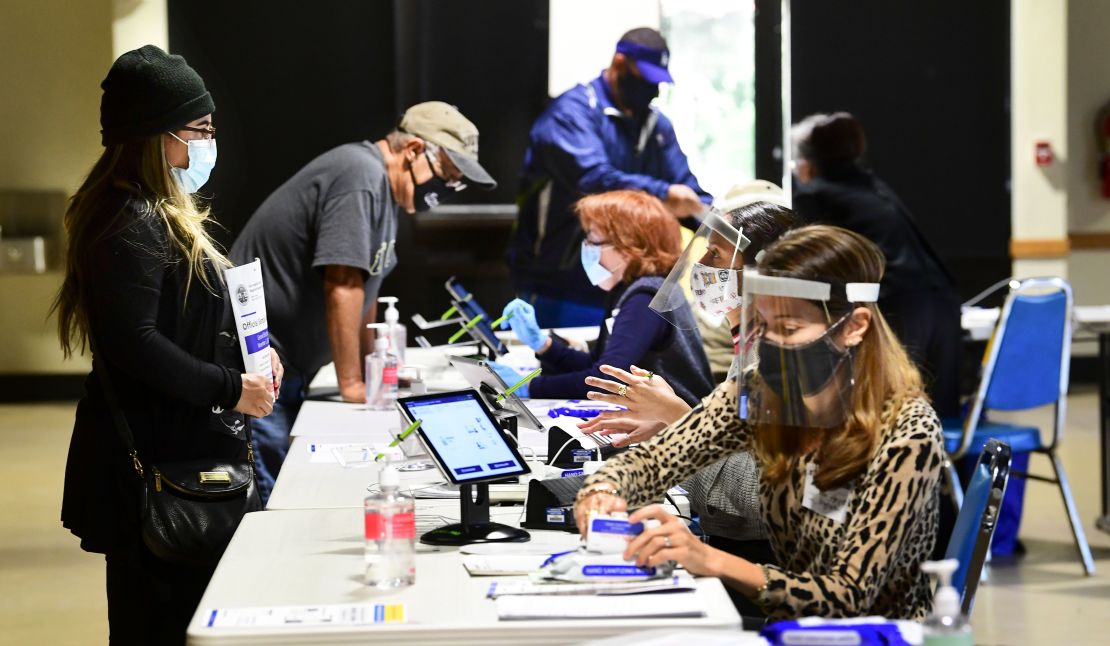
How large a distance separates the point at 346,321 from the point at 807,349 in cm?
227

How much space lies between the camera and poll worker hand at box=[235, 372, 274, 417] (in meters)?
2.82

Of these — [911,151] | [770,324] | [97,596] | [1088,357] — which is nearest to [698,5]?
[911,151]

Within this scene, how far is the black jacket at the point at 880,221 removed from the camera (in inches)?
204

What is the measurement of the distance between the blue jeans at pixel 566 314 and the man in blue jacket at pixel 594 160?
883mm

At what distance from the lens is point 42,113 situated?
358 inches

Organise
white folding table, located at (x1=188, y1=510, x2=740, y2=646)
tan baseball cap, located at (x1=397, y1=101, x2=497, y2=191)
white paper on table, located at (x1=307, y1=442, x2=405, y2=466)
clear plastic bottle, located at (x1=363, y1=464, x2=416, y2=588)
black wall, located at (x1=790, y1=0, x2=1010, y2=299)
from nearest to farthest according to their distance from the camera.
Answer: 1. white folding table, located at (x1=188, y1=510, x2=740, y2=646)
2. clear plastic bottle, located at (x1=363, y1=464, x2=416, y2=588)
3. white paper on table, located at (x1=307, y1=442, x2=405, y2=466)
4. tan baseball cap, located at (x1=397, y1=101, x2=497, y2=191)
5. black wall, located at (x1=790, y1=0, x2=1010, y2=299)

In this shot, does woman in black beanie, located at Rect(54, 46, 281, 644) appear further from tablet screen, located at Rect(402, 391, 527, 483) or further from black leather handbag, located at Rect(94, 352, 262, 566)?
tablet screen, located at Rect(402, 391, 527, 483)

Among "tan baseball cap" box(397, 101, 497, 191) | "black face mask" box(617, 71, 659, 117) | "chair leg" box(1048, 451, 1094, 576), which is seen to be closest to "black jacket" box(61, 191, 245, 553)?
"tan baseball cap" box(397, 101, 497, 191)

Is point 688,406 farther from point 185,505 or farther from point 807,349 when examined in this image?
point 185,505

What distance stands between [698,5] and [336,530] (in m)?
5.90

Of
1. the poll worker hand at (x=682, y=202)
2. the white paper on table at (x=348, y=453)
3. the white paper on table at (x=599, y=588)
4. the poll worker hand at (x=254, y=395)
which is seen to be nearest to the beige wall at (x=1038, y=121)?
the poll worker hand at (x=682, y=202)

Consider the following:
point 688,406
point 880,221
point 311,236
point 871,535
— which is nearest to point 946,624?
point 871,535

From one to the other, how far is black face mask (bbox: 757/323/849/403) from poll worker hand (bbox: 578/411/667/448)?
71 cm

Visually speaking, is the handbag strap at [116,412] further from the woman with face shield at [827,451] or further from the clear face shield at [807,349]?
the clear face shield at [807,349]
